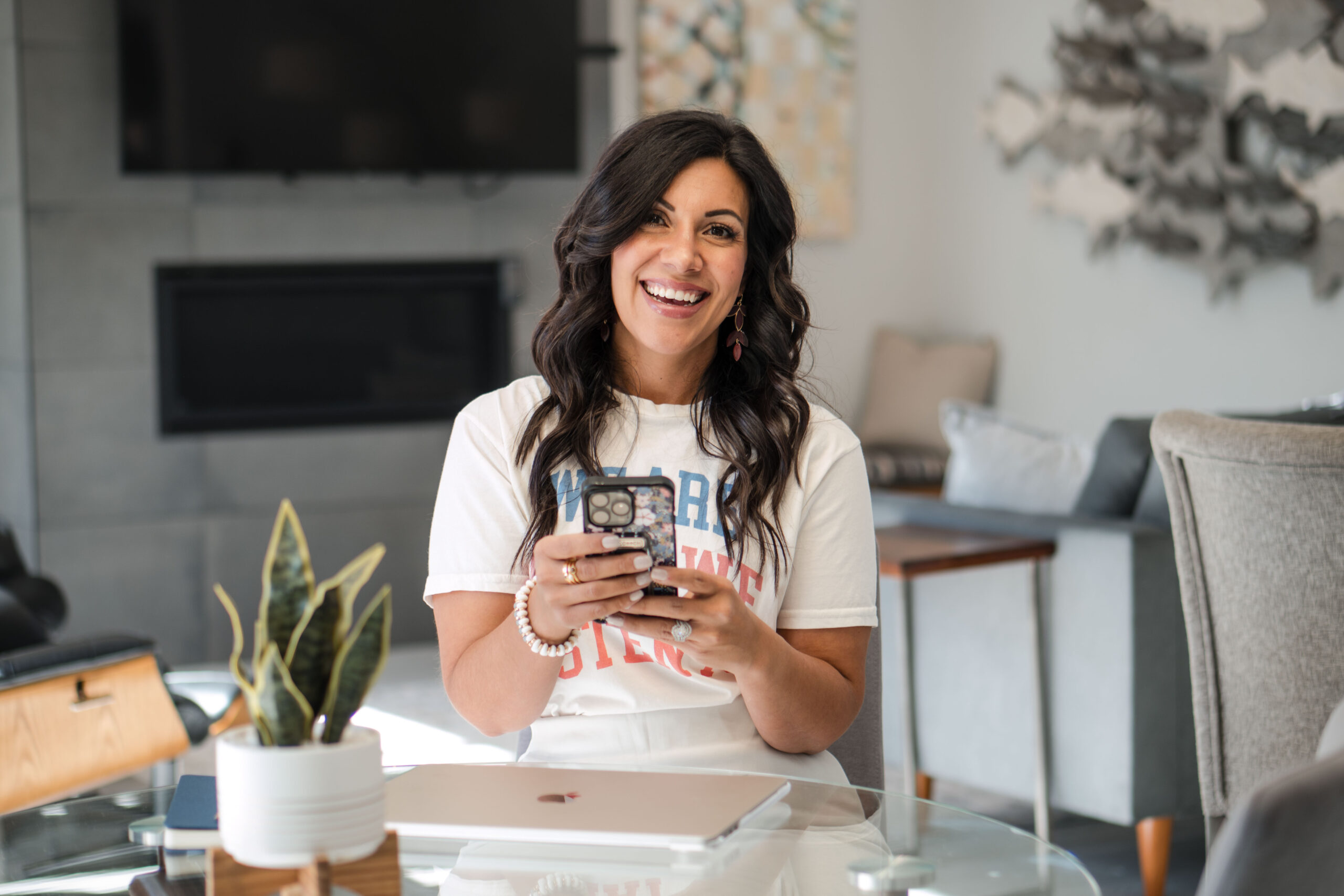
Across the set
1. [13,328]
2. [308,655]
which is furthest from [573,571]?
[13,328]

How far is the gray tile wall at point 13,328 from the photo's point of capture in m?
4.07

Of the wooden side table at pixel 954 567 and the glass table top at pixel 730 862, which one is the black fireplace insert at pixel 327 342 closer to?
the wooden side table at pixel 954 567

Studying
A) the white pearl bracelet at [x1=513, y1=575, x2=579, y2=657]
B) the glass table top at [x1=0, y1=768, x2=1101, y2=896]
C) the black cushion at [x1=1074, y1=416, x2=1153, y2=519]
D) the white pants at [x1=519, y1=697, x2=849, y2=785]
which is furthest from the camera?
the black cushion at [x1=1074, y1=416, x2=1153, y2=519]

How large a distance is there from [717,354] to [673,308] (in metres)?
0.14

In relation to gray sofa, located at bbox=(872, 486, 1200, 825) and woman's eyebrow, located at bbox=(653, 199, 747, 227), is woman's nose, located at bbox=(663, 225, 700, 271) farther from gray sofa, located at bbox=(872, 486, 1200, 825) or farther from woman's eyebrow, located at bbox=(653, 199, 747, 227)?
gray sofa, located at bbox=(872, 486, 1200, 825)

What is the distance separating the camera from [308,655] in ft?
2.62

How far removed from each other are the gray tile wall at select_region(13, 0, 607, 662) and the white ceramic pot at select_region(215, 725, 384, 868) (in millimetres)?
3736

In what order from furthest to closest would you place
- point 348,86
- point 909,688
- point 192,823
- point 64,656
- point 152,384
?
point 348,86, point 152,384, point 909,688, point 64,656, point 192,823

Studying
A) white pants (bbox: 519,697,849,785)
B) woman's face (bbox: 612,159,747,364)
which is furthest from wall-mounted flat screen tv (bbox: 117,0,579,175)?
white pants (bbox: 519,697,849,785)

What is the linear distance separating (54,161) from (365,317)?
1067mm

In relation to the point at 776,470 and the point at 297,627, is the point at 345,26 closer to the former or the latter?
the point at 776,470

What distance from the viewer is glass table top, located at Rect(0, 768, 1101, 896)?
1.01 m

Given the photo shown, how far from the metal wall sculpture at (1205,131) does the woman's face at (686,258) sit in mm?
3364

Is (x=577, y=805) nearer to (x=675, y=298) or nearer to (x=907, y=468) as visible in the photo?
(x=675, y=298)
